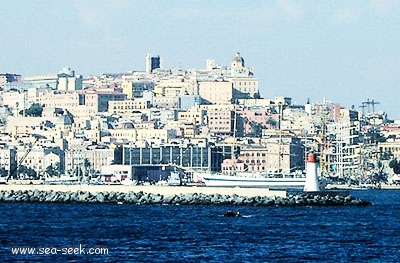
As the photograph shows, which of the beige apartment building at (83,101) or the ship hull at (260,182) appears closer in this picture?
the ship hull at (260,182)

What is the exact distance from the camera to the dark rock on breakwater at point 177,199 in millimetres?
62969

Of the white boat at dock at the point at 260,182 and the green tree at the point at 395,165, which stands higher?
the green tree at the point at 395,165

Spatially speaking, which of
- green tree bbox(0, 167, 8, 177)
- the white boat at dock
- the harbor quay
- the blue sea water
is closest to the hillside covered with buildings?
green tree bbox(0, 167, 8, 177)

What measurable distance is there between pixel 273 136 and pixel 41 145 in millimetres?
27188

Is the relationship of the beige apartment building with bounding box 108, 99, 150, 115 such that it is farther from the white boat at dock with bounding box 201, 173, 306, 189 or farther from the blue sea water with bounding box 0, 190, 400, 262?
the blue sea water with bounding box 0, 190, 400, 262

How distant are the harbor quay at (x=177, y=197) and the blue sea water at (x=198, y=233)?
6.25 ft

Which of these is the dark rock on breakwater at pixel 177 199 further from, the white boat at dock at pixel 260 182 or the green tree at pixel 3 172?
the green tree at pixel 3 172

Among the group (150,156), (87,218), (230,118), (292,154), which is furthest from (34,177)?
(87,218)

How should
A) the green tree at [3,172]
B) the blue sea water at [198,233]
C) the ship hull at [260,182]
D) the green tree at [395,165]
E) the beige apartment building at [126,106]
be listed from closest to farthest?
the blue sea water at [198,233] → the ship hull at [260,182] → the green tree at [3,172] → the green tree at [395,165] → the beige apartment building at [126,106]

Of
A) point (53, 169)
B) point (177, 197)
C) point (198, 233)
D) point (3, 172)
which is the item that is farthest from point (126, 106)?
point (198, 233)

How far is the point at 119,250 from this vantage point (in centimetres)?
3909

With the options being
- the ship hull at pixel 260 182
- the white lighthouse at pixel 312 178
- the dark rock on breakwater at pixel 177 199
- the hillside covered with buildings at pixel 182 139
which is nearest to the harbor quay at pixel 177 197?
the dark rock on breakwater at pixel 177 199

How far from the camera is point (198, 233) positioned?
45.5 m

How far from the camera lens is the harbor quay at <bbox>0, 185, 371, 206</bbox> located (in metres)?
63.2
